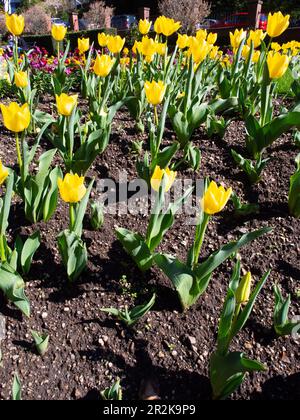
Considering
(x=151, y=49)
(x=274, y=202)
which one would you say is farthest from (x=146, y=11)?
(x=274, y=202)

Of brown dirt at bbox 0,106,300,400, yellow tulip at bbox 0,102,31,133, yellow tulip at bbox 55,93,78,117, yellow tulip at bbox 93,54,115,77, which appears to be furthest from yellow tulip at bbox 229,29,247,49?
yellow tulip at bbox 0,102,31,133

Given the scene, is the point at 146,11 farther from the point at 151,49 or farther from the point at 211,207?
the point at 211,207

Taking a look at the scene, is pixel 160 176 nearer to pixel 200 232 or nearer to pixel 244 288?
pixel 200 232

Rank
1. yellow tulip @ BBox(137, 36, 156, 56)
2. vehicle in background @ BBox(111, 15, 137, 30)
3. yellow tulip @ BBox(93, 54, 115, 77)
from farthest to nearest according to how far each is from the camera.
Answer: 1. vehicle in background @ BBox(111, 15, 137, 30)
2. yellow tulip @ BBox(137, 36, 156, 56)
3. yellow tulip @ BBox(93, 54, 115, 77)

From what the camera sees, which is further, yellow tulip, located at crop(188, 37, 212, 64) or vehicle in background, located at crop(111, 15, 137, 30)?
vehicle in background, located at crop(111, 15, 137, 30)

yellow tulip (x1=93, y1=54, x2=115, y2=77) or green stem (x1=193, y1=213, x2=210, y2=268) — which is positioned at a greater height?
yellow tulip (x1=93, y1=54, x2=115, y2=77)

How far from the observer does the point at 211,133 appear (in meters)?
2.82

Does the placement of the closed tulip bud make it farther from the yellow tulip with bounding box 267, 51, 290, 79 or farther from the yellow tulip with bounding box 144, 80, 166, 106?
the yellow tulip with bounding box 267, 51, 290, 79

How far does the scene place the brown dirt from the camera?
151 centimetres

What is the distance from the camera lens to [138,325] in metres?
1.70

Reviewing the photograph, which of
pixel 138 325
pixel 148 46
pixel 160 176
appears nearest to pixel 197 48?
pixel 148 46

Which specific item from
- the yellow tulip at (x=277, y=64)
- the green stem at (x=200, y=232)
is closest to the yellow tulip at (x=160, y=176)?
the green stem at (x=200, y=232)

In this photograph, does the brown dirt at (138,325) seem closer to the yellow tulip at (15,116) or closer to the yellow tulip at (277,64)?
the yellow tulip at (15,116)

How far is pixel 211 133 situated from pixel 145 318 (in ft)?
5.35
